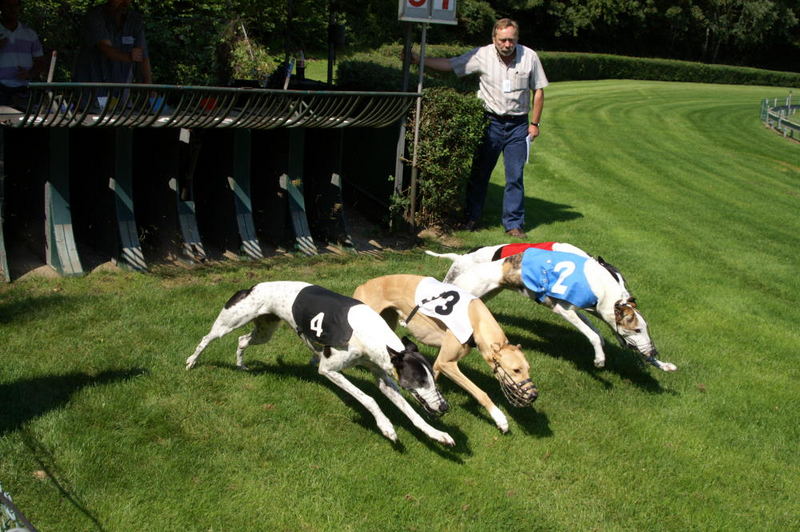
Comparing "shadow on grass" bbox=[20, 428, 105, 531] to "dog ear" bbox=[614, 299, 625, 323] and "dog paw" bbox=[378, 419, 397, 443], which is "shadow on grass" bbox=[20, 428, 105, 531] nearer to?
"dog paw" bbox=[378, 419, 397, 443]

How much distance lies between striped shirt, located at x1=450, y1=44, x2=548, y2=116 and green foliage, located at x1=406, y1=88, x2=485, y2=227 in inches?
11.8

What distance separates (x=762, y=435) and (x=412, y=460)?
113 inches

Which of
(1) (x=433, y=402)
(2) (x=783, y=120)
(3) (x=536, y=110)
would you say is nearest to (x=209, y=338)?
(1) (x=433, y=402)

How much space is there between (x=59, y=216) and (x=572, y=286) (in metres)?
5.13

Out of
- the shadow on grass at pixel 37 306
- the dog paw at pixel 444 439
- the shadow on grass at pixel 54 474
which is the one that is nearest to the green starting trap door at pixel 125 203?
the shadow on grass at pixel 37 306

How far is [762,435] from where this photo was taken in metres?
6.21

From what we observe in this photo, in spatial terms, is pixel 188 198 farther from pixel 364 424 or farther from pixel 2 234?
pixel 364 424

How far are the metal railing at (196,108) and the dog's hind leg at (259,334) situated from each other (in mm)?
2733

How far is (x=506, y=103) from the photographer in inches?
403

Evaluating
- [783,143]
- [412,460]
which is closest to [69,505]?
[412,460]

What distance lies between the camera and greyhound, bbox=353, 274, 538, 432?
18.0 feet

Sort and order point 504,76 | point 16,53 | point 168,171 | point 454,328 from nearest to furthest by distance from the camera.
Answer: point 454,328
point 16,53
point 168,171
point 504,76

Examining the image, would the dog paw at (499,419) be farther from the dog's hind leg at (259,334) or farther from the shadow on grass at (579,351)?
the dog's hind leg at (259,334)

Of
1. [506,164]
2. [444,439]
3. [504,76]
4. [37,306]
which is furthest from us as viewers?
[506,164]
